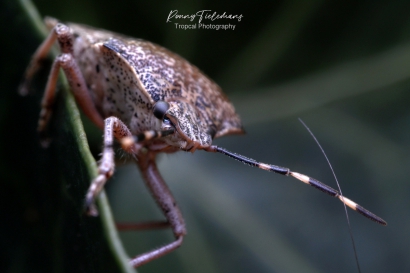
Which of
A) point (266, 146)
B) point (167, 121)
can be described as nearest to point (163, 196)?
point (167, 121)

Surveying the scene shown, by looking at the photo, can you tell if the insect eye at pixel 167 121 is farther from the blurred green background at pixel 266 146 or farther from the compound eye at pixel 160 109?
the blurred green background at pixel 266 146

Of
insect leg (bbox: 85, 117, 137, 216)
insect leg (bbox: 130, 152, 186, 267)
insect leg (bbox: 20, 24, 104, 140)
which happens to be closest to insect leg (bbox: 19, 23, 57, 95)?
insect leg (bbox: 20, 24, 104, 140)

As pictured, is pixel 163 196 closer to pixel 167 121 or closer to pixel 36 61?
pixel 167 121

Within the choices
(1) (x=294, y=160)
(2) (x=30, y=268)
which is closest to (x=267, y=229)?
(1) (x=294, y=160)

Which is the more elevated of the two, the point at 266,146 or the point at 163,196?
the point at 266,146

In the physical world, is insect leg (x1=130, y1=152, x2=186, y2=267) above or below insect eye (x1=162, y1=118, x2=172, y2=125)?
below

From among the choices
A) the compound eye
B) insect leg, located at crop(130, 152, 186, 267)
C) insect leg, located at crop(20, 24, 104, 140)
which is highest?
the compound eye

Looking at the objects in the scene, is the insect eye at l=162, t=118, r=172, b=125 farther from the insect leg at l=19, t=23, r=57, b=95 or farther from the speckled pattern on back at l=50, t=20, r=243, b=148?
the insect leg at l=19, t=23, r=57, b=95

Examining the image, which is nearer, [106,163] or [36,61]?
[106,163]

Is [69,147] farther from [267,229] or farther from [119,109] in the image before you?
[267,229]
